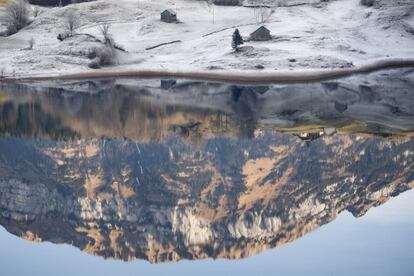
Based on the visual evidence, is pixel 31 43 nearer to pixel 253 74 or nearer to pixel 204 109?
pixel 253 74

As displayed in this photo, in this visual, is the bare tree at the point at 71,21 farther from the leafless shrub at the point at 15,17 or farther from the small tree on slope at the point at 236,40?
the small tree on slope at the point at 236,40

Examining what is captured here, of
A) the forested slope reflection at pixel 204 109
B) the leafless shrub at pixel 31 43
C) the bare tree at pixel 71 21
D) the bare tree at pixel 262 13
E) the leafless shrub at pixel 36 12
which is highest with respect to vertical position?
the forested slope reflection at pixel 204 109

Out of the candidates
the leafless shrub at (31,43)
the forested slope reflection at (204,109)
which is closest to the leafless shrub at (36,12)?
the leafless shrub at (31,43)

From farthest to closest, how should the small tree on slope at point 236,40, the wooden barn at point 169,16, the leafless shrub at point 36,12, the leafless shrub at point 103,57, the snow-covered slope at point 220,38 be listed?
the leafless shrub at point 36,12, the wooden barn at point 169,16, the leafless shrub at point 103,57, the small tree on slope at point 236,40, the snow-covered slope at point 220,38

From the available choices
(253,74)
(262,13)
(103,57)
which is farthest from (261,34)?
(103,57)

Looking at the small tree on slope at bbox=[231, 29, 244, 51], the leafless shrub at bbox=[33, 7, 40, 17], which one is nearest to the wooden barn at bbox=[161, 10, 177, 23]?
the leafless shrub at bbox=[33, 7, 40, 17]

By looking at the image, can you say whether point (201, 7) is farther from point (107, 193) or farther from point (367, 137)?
point (107, 193)

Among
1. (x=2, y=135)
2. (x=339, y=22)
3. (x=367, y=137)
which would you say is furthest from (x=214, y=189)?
(x=339, y=22)
